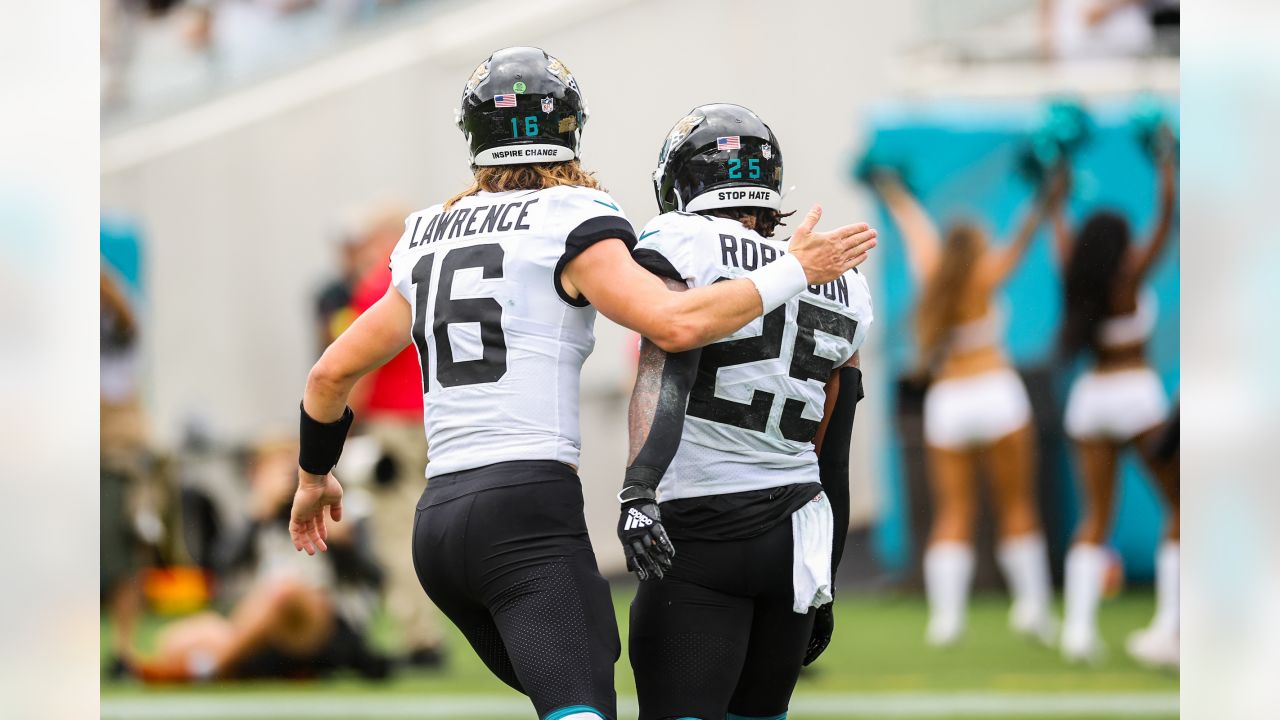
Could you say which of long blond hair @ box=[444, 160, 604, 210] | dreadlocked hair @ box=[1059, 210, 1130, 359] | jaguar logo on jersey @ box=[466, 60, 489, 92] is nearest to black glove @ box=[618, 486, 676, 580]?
long blond hair @ box=[444, 160, 604, 210]

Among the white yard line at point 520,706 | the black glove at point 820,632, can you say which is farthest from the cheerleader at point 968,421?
the black glove at point 820,632

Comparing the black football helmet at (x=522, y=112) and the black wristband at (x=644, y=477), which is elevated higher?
the black football helmet at (x=522, y=112)

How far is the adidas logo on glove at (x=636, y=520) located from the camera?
323 cm

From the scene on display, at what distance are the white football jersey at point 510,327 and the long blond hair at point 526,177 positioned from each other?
0.36 feet

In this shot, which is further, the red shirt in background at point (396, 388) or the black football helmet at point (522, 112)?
the red shirt in background at point (396, 388)

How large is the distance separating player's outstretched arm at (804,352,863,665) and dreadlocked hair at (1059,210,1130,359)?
21.4 ft

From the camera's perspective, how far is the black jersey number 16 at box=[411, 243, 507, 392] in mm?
3297

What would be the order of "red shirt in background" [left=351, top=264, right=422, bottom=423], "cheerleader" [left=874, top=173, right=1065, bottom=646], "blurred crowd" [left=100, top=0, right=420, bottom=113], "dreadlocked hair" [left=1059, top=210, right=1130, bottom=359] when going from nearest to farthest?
"red shirt in background" [left=351, top=264, right=422, bottom=423] → "cheerleader" [left=874, top=173, right=1065, bottom=646] → "dreadlocked hair" [left=1059, top=210, right=1130, bottom=359] → "blurred crowd" [left=100, top=0, right=420, bottom=113]

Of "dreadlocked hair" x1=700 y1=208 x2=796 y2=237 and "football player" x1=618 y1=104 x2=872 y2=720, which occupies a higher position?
"dreadlocked hair" x1=700 y1=208 x2=796 y2=237

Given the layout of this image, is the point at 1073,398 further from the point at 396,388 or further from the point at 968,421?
the point at 396,388

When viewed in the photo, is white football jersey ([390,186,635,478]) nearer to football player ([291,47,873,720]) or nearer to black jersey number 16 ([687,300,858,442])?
football player ([291,47,873,720])

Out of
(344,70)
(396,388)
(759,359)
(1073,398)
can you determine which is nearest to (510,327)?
(759,359)

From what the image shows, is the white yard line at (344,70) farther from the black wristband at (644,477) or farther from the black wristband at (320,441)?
the black wristband at (644,477)
